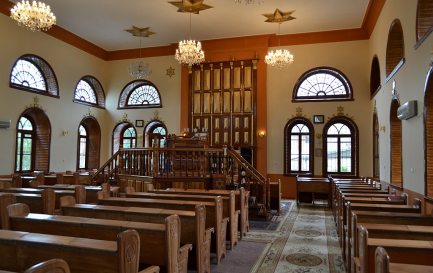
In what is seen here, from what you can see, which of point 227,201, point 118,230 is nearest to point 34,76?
point 227,201

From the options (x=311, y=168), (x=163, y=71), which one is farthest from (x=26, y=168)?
(x=311, y=168)

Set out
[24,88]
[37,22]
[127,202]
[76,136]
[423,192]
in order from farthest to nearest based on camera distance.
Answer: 1. [76,136]
2. [24,88]
3. [37,22]
4. [423,192]
5. [127,202]

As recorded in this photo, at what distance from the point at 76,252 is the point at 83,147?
525 inches

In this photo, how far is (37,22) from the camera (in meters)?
8.43

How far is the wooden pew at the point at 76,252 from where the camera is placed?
2.20m

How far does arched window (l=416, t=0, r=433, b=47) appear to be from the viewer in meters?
6.17

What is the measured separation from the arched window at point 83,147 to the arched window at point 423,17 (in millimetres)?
12484

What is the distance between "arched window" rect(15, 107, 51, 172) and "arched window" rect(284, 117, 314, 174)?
8788mm

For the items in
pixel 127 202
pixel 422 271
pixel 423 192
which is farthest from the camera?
pixel 423 192

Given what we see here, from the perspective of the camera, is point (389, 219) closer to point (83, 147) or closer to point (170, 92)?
point (170, 92)

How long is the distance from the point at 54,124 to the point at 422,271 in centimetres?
1281

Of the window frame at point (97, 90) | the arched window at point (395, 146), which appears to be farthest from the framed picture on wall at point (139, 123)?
the arched window at point (395, 146)

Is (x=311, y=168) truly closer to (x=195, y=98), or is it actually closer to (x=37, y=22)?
(x=195, y=98)

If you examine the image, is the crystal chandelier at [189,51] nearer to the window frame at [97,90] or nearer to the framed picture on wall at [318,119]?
the framed picture on wall at [318,119]
